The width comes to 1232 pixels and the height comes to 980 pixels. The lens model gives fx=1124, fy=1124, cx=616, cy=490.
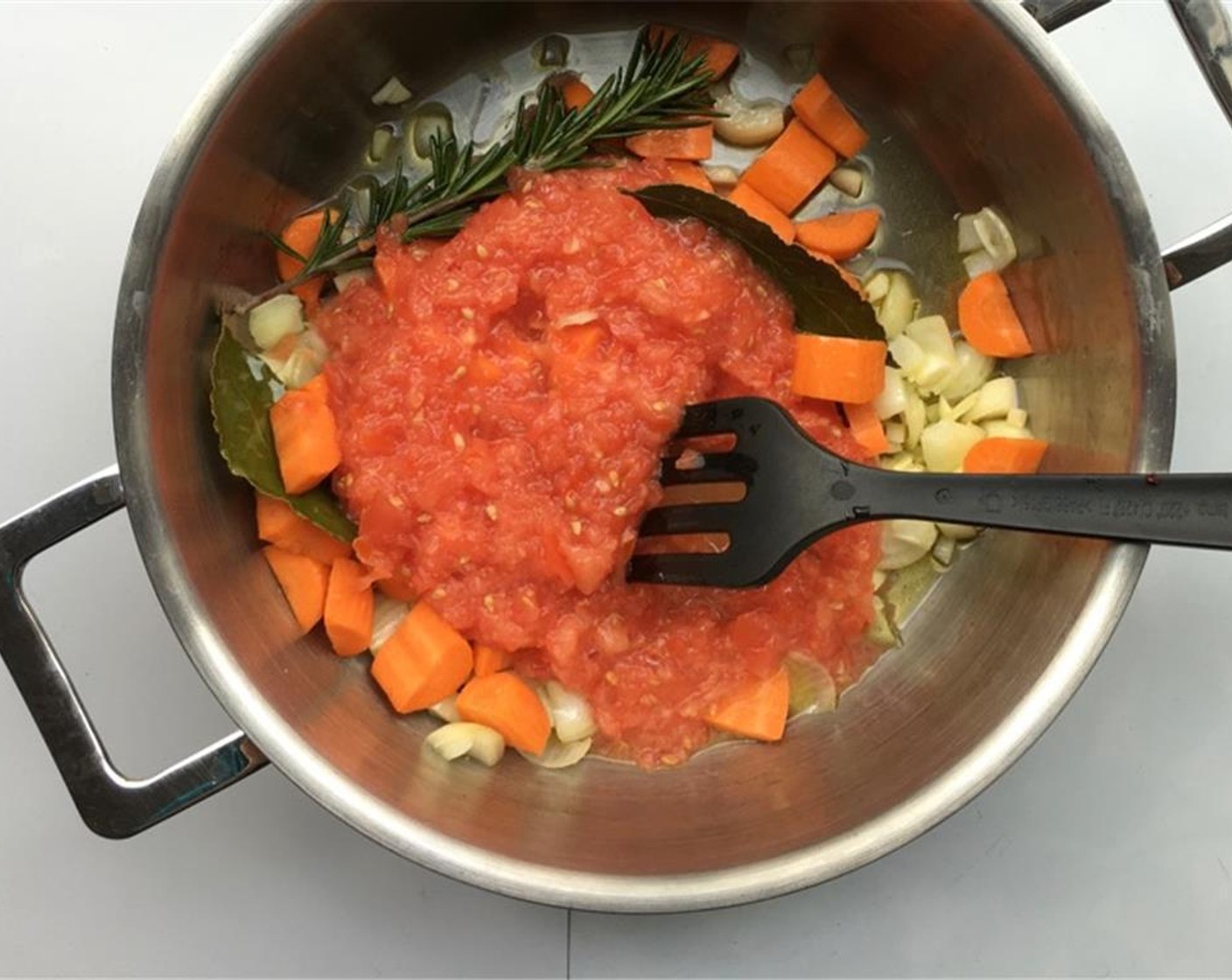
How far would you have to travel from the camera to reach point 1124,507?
1140 millimetres

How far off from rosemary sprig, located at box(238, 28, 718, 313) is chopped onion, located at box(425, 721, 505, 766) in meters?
0.59

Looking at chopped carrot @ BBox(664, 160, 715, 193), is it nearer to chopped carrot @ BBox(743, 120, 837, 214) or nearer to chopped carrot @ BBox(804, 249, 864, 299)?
chopped carrot @ BBox(743, 120, 837, 214)

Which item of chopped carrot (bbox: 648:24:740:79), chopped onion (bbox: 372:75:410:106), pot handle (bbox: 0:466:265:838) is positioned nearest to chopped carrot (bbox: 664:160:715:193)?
chopped carrot (bbox: 648:24:740:79)

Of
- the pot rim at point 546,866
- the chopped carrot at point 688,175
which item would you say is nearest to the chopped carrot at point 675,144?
the chopped carrot at point 688,175

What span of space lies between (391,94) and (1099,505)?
1.04m

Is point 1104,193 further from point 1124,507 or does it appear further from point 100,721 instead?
point 100,721

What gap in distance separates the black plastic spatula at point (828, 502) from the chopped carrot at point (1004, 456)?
9.8 inches

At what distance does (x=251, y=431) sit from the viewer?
1.37m

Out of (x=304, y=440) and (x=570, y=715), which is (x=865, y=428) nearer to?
(x=570, y=715)

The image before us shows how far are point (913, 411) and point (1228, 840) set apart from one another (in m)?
0.74

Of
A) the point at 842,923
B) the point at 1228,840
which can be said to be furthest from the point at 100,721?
the point at 1228,840

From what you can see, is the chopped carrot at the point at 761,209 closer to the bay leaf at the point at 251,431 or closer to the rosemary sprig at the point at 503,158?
the rosemary sprig at the point at 503,158

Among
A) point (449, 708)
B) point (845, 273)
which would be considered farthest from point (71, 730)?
point (845, 273)

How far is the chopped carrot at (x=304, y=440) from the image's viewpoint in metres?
1.36
